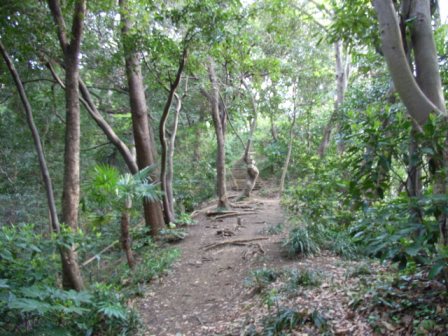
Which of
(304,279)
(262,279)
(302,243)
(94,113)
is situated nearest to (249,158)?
(94,113)

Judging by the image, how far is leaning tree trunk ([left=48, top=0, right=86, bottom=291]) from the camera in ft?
17.5

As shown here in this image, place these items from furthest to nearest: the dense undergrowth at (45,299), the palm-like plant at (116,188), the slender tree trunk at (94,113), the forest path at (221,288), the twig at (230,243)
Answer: the twig at (230,243), the slender tree trunk at (94,113), the palm-like plant at (116,188), the forest path at (221,288), the dense undergrowth at (45,299)

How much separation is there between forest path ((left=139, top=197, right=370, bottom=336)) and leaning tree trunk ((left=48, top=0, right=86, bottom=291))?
1414mm

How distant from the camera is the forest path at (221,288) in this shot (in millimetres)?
4418

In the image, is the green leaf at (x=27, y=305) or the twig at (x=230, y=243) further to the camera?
the twig at (x=230, y=243)

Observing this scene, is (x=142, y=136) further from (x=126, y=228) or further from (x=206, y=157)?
(x=206, y=157)

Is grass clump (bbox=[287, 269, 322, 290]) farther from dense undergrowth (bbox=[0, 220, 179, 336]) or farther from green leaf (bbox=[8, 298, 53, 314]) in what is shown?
green leaf (bbox=[8, 298, 53, 314])

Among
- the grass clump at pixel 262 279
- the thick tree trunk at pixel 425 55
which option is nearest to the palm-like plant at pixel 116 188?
the grass clump at pixel 262 279

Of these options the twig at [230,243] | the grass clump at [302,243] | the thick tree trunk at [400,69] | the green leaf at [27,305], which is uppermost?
the thick tree trunk at [400,69]

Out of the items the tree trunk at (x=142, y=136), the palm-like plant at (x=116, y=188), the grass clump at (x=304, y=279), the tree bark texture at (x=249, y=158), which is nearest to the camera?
the grass clump at (x=304, y=279)

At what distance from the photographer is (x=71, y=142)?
557cm

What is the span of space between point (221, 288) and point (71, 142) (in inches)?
147

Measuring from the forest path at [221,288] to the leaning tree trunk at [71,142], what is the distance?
1414 mm

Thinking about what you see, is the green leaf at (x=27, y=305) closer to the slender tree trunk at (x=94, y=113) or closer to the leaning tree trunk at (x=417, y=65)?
the leaning tree trunk at (x=417, y=65)
